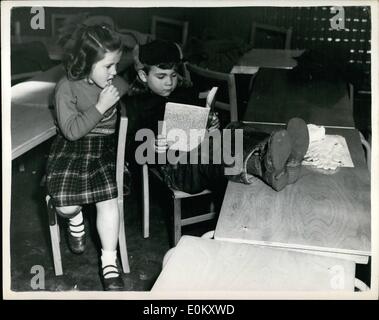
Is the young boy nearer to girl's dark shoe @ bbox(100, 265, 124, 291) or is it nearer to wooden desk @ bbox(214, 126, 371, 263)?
wooden desk @ bbox(214, 126, 371, 263)

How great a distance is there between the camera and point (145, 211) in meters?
2.57

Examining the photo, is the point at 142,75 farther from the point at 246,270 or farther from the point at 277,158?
the point at 246,270

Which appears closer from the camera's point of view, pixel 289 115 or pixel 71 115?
pixel 71 115

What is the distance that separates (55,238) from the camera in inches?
86.4

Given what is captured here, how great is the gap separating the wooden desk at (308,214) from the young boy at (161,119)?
0.30 ft

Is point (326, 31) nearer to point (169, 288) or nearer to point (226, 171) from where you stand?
point (226, 171)

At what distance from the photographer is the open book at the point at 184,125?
2.10m

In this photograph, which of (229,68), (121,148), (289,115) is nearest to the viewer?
(121,148)

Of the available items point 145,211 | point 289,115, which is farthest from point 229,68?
point 145,211

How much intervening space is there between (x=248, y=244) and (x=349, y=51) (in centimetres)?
374

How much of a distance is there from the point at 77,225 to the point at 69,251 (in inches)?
15.1

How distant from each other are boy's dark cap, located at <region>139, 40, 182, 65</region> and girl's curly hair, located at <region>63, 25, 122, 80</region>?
0.90 feet

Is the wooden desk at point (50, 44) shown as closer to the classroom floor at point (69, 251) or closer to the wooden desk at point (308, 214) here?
the classroom floor at point (69, 251)

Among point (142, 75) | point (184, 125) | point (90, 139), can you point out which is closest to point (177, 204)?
point (184, 125)
